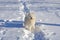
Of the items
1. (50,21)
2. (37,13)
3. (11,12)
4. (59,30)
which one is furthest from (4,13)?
(59,30)

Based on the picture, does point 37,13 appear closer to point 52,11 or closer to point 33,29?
point 52,11

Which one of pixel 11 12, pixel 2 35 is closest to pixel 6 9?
pixel 11 12

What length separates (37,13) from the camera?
1918mm

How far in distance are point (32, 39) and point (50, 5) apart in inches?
24.9

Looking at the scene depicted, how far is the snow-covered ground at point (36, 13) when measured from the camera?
5.30 feet

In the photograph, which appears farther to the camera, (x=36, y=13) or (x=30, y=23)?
(x=36, y=13)

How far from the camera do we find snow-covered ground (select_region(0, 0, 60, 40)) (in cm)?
162

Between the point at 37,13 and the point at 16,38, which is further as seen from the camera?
the point at 37,13

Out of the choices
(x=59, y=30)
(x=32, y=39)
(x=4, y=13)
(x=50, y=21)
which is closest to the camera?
(x=32, y=39)

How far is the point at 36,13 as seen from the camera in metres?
1.91

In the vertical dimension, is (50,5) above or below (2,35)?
above

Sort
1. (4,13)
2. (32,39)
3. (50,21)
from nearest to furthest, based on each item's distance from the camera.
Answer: (32,39)
(50,21)
(4,13)

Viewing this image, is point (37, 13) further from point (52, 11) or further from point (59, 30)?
point (59, 30)

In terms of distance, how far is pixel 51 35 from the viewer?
1.62 metres
